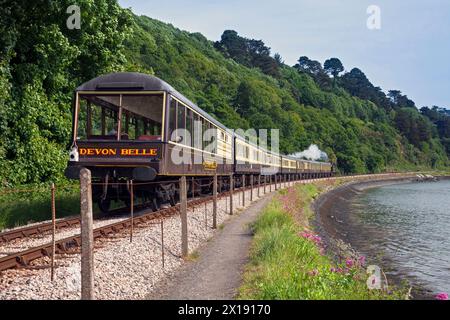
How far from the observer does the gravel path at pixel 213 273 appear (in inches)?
303

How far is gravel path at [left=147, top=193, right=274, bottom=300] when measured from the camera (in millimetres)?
7695

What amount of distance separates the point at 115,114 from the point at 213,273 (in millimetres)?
6579

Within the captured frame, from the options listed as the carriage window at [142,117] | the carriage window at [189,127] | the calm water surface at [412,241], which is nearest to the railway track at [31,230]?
the carriage window at [142,117]

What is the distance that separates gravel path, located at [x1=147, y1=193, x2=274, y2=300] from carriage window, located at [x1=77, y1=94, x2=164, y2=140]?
366 centimetres

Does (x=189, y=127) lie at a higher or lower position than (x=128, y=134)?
higher

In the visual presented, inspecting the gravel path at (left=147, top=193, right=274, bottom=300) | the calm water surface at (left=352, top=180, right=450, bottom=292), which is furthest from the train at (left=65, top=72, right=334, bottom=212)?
the calm water surface at (left=352, top=180, right=450, bottom=292)

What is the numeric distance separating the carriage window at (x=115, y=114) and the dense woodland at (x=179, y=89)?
3965mm

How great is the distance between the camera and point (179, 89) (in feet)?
234

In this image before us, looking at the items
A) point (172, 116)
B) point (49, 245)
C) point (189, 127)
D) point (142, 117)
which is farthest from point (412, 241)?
point (49, 245)

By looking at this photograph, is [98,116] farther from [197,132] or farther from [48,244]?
[48,244]

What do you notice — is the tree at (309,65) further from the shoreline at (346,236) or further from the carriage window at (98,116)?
the carriage window at (98,116)
